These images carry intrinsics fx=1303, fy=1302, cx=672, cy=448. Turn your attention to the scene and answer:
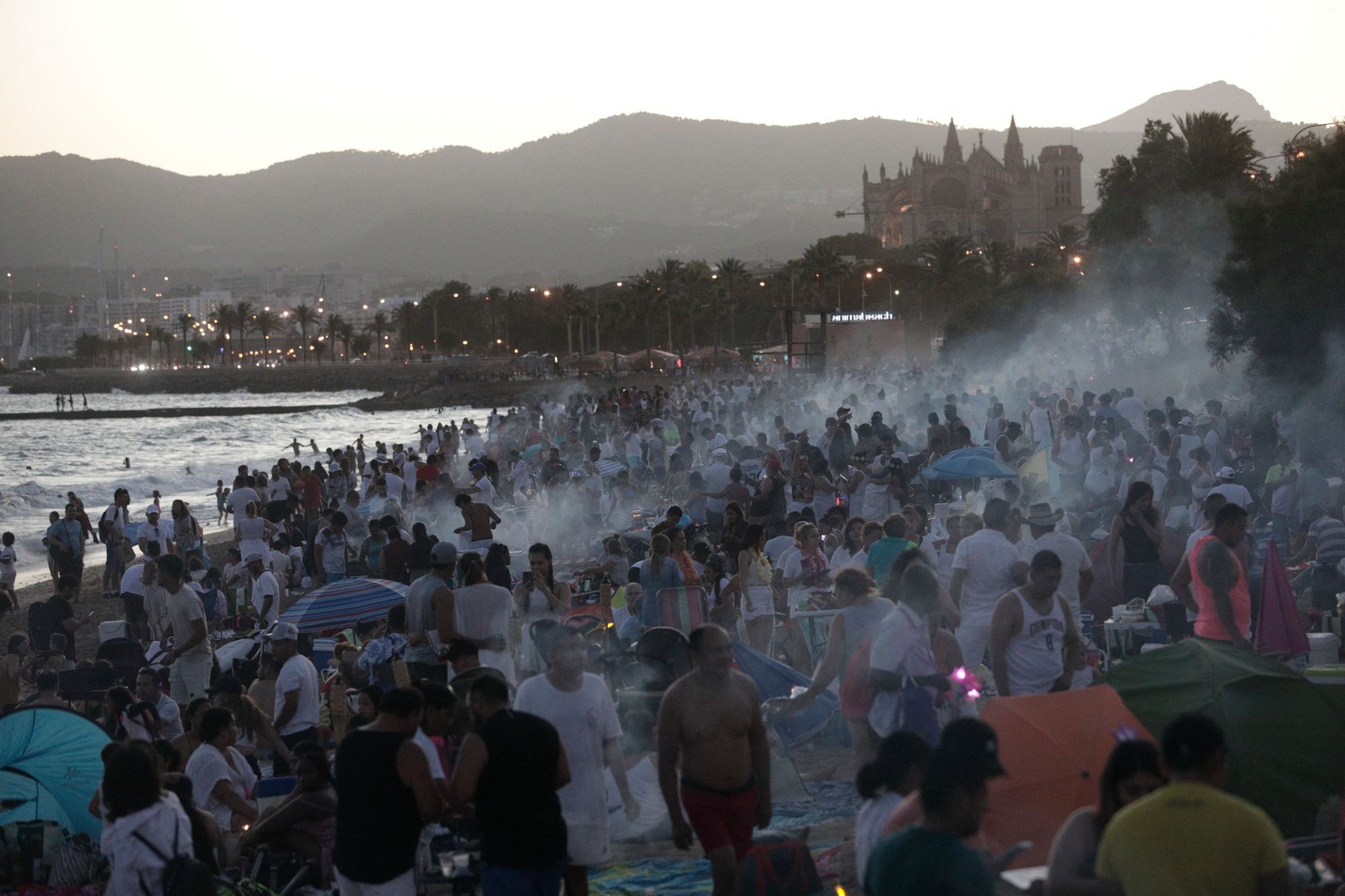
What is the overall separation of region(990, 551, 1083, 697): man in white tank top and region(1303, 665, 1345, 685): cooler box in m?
1.07

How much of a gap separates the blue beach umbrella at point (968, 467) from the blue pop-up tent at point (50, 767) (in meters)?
8.55

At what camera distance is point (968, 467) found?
1316 centimetres

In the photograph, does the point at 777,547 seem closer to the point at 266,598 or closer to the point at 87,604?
the point at 266,598

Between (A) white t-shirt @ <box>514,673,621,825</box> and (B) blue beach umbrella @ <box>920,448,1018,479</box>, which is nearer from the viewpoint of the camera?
(A) white t-shirt @ <box>514,673,621,825</box>

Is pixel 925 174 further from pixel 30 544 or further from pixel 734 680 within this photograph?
pixel 734 680

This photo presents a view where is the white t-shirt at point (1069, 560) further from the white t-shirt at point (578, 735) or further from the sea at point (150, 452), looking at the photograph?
the sea at point (150, 452)

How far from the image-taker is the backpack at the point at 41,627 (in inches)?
469

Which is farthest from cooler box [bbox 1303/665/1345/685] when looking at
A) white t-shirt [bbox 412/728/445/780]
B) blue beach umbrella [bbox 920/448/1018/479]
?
blue beach umbrella [bbox 920/448/1018/479]

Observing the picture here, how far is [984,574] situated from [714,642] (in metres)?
2.83

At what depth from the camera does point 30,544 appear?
31.3 metres

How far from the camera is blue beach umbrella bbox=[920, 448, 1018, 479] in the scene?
13102mm

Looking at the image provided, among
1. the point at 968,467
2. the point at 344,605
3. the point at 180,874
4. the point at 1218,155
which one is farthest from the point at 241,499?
the point at 1218,155

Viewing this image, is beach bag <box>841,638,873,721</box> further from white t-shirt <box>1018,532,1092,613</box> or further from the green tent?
white t-shirt <box>1018,532,1092,613</box>

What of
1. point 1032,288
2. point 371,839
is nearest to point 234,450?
point 1032,288
